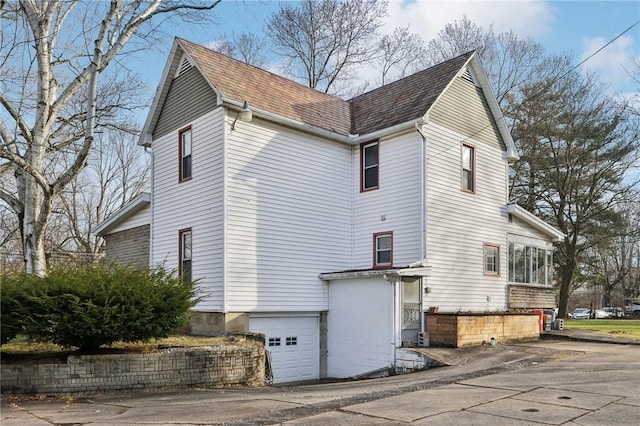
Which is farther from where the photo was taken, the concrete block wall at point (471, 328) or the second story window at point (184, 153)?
the second story window at point (184, 153)

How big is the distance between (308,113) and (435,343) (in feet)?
26.8

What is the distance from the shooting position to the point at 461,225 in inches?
729

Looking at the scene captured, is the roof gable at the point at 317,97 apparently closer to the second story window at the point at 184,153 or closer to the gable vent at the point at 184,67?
the gable vent at the point at 184,67

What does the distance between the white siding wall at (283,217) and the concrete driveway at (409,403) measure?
16.9ft

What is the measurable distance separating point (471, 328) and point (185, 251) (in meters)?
8.67

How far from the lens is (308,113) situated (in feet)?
60.1

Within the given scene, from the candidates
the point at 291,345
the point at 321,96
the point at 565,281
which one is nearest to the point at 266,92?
the point at 321,96

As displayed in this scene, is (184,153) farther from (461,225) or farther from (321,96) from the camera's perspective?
(461,225)

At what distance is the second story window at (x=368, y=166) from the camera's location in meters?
18.5

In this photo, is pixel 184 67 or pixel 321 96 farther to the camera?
pixel 321 96

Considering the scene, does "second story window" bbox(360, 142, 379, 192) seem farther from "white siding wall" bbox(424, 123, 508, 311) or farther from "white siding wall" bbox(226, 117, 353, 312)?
"white siding wall" bbox(424, 123, 508, 311)

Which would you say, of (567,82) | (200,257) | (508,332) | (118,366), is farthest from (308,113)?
(567,82)

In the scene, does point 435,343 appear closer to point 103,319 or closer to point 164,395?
point 164,395

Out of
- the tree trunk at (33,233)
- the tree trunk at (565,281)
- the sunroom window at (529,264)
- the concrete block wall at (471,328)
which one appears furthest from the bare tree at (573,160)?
the tree trunk at (33,233)
